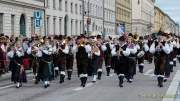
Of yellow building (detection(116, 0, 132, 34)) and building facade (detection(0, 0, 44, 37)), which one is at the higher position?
yellow building (detection(116, 0, 132, 34))

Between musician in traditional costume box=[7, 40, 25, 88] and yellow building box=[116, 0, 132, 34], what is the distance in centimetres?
8574

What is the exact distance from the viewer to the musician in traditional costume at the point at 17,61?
1969 centimetres

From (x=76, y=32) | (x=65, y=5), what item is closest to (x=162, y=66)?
(x=65, y=5)

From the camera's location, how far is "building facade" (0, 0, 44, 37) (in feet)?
140

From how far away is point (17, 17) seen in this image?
45875 mm

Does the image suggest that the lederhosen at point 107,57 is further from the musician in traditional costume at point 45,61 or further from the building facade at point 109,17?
the building facade at point 109,17

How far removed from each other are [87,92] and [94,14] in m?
68.2

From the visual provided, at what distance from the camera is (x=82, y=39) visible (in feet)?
64.8

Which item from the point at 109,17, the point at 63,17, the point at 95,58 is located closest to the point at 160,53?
the point at 95,58

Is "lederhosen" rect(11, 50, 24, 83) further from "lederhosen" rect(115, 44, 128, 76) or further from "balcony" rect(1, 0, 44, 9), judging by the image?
"balcony" rect(1, 0, 44, 9)

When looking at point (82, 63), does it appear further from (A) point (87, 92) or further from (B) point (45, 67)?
(A) point (87, 92)

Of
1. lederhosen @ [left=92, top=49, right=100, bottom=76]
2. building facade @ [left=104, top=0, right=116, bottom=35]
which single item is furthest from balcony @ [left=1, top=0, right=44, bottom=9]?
building facade @ [left=104, top=0, right=116, bottom=35]

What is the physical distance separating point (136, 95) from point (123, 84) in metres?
4.07

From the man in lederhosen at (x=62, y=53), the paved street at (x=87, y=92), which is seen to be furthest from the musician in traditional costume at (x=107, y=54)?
the paved street at (x=87, y=92)
